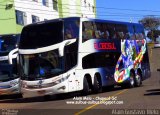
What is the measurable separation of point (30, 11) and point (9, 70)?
26.4 m

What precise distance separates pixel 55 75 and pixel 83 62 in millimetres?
2402

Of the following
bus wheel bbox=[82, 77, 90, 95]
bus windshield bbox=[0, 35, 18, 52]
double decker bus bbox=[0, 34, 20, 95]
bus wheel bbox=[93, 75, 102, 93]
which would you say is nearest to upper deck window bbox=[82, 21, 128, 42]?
bus wheel bbox=[82, 77, 90, 95]

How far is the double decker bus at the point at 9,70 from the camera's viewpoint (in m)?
27.8

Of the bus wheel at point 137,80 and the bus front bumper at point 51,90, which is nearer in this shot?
the bus front bumper at point 51,90

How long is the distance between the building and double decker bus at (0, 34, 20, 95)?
14971 mm

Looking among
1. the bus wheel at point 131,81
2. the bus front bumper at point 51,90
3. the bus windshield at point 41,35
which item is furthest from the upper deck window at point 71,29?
the bus wheel at point 131,81

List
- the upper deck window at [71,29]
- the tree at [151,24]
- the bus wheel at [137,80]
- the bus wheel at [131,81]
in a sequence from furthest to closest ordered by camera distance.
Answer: the tree at [151,24], the bus wheel at [137,80], the bus wheel at [131,81], the upper deck window at [71,29]

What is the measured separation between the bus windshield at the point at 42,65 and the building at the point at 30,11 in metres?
21.1

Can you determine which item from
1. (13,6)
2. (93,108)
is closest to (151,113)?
(93,108)

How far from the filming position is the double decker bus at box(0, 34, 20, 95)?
27.8 meters

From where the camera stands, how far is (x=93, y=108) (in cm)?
1714

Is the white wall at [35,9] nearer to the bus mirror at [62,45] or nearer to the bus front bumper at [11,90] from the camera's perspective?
the bus front bumper at [11,90]

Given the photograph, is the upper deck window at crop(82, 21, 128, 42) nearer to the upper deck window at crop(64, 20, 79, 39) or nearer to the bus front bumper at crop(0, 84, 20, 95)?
the upper deck window at crop(64, 20, 79, 39)

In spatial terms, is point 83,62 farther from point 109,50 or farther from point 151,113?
point 151,113
